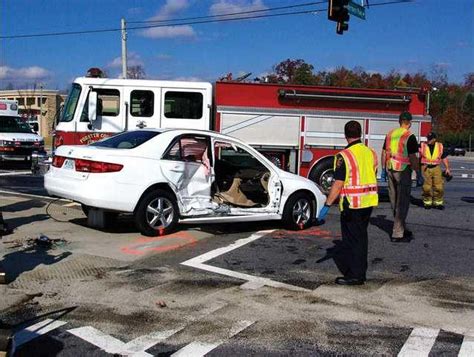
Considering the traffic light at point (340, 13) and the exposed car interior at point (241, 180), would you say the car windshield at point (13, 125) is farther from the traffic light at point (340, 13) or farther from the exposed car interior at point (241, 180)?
the exposed car interior at point (241, 180)

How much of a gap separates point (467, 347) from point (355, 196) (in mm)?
2198

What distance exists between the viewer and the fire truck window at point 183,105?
12.9 m

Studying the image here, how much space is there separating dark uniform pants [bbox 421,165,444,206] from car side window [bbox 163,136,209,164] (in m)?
6.11

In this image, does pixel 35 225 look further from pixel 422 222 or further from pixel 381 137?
pixel 381 137

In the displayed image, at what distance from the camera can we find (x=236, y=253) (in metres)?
7.88

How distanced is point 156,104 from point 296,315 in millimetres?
8266

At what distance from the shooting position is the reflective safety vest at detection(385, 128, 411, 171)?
891 centimetres

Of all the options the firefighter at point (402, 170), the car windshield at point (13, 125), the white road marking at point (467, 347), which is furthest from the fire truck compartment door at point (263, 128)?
the car windshield at point (13, 125)

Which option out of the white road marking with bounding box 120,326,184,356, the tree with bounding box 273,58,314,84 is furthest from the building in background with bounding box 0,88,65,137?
the white road marking with bounding box 120,326,184,356

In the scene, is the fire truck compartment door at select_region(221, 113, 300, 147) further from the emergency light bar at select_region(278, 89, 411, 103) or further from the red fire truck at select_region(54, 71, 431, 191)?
the emergency light bar at select_region(278, 89, 411, 103)

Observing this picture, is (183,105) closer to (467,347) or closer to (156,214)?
(156,214)

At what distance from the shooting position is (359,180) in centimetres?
650

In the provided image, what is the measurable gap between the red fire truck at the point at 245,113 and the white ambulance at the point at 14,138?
28.5 feet

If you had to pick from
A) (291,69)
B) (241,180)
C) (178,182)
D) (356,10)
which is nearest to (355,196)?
(178,182)
